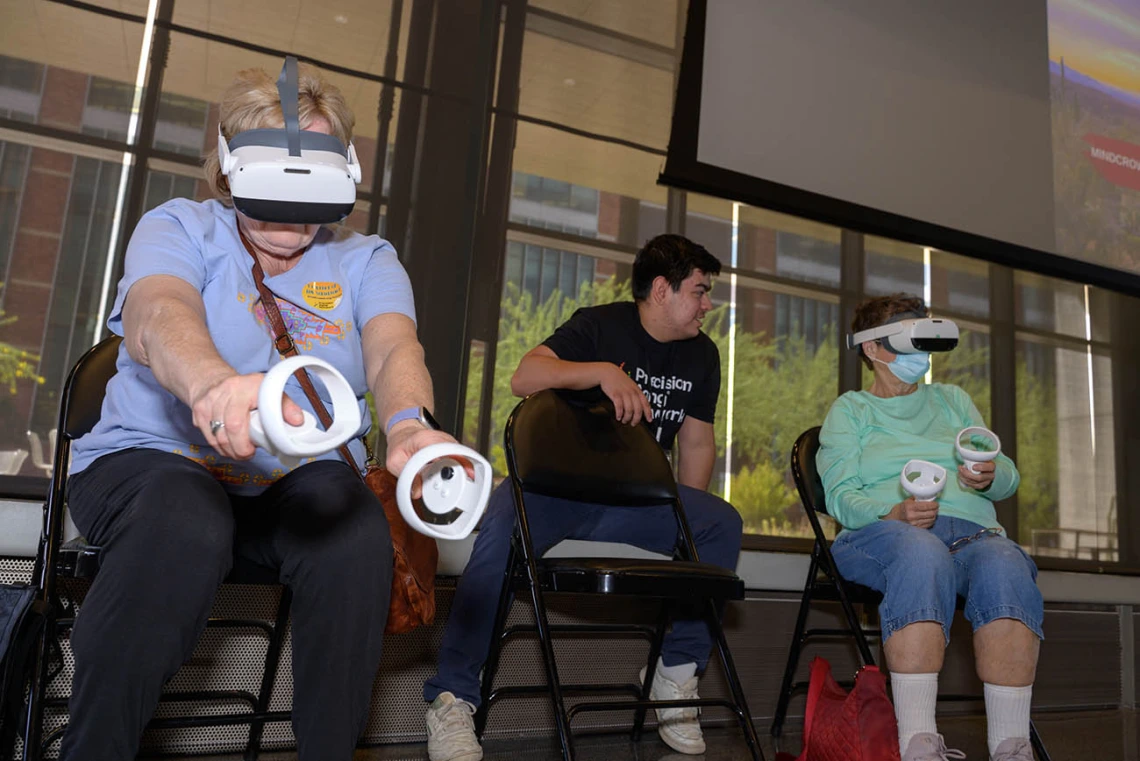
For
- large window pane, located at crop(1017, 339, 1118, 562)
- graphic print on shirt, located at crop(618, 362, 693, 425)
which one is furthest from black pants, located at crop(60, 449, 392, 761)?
large window pane, located at crop(1017, 339, 1118, 562)

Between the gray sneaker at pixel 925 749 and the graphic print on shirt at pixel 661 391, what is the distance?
1.13m

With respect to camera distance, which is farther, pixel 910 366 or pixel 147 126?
pixel 147 126

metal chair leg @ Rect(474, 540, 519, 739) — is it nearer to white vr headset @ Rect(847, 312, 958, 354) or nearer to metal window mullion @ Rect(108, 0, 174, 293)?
white vr headset @ Rect(847, 312, 958, 354)

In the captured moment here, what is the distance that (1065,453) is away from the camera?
552 centimetres

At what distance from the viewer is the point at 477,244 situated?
394 cm

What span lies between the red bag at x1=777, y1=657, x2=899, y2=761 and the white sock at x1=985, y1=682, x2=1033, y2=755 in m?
0.29

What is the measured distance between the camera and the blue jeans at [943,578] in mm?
2045

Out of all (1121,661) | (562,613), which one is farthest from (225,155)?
(1121,661)

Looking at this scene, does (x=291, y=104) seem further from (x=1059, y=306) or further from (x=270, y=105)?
(x=1059, y=306)

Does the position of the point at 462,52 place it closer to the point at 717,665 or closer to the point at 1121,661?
the point at 717,665

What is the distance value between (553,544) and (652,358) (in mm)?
683

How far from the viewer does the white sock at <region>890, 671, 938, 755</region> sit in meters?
1.96

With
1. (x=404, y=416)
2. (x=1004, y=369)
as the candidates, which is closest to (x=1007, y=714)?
(x=404, y=416)

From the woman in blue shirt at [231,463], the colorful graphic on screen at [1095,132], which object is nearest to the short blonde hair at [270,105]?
the woman in blue shirt at [231,463]
